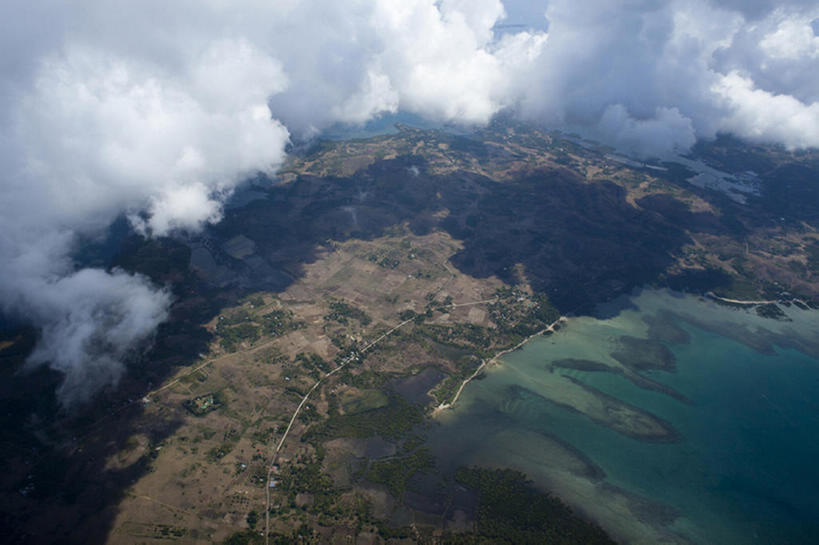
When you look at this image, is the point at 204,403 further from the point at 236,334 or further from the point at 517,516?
the point at 517,516

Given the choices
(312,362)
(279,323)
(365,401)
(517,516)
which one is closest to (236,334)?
(279,323)

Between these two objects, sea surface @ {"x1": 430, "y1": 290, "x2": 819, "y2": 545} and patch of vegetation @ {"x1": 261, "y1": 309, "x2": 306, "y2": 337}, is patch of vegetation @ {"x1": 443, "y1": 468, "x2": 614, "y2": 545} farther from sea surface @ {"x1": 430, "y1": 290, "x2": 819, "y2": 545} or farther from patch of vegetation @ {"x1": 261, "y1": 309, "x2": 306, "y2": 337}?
patch of vegetation @ {"x1": 261, "y1": 309, "x2": 306, "y2": 337}

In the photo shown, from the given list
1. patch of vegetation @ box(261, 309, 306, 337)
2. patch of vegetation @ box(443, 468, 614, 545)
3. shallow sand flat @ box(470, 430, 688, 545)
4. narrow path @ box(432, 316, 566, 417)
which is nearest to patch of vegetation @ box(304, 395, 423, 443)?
narrow path @ box(432, 316, 566, 417)

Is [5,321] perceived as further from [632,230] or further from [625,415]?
[632,230]

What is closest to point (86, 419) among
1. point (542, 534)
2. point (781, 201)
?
point (542, 534)

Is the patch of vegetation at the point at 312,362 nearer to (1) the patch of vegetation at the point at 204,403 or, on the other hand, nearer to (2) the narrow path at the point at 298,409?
(2) the narrow path at the point at 298,409
